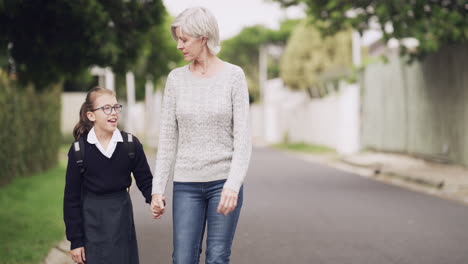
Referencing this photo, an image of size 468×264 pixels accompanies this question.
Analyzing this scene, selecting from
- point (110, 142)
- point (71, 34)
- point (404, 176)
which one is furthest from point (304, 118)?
point (110, 142)

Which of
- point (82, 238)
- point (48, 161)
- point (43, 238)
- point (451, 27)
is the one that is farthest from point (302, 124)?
point (82, 238)

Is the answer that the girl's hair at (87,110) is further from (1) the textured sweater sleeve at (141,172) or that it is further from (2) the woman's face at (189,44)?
(2) the woman's face at (189,44)

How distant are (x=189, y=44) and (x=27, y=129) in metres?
11.1

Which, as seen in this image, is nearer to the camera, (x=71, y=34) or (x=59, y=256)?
(x=59, y=256)

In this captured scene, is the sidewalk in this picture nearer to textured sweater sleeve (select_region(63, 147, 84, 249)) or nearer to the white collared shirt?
textured sweater sleeve (select_region(63, 147, 84, 249))

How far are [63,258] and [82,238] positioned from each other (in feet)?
8.58

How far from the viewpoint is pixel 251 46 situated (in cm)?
7412

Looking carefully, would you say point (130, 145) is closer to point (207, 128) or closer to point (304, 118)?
point (207, 128)

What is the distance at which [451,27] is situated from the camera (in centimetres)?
1226

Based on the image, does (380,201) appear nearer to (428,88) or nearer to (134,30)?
(134,30)

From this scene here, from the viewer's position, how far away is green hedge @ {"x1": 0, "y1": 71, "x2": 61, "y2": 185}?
12.2 metres

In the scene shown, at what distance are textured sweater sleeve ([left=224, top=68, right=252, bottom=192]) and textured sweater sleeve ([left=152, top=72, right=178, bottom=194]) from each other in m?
0.32

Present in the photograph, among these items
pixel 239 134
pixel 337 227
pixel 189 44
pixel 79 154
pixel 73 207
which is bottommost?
pixel 337 227

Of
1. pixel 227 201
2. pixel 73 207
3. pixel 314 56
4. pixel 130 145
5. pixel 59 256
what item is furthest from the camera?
pixel 314 56
